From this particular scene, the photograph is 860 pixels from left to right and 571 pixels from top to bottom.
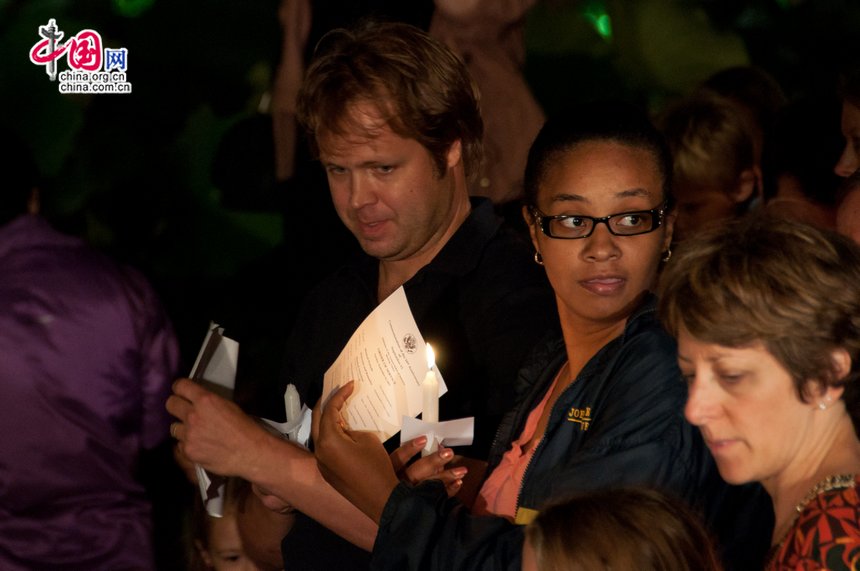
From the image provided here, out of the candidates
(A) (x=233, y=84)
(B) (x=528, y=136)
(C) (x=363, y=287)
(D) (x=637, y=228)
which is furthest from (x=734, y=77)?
(D) (x=637, y=228)

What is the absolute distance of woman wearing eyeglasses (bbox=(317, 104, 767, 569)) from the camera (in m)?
1.67

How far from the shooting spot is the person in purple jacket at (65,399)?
2.81 metres

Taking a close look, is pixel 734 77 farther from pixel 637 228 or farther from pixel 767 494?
pixel 767 494

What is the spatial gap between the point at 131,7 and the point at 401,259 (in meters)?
2.03

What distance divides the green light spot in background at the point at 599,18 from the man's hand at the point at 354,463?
241cm

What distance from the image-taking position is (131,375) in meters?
2.98

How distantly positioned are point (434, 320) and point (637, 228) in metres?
0.46

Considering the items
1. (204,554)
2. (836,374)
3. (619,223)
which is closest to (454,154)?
(619,223)

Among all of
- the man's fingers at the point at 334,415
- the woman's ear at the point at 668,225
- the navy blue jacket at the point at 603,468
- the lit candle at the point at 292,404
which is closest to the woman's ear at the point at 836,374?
the navy blue jacket at the point at 603,468

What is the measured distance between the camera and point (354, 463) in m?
1.89

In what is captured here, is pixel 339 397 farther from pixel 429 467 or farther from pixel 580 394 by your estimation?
pixel 580 394

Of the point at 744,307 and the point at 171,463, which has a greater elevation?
the point at 744,307

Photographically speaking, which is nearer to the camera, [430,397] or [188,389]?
[430,397]

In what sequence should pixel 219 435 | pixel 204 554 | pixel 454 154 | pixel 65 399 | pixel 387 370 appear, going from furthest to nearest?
pixel 204 554 → pixel 65 399 → pixel 454 154 → pixel 219 435 → pixel 387 370
